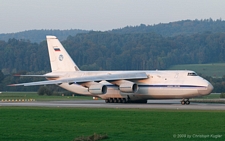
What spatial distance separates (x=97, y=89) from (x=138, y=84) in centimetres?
336

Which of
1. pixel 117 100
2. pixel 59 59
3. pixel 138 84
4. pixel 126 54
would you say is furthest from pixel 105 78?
pixel 126 54

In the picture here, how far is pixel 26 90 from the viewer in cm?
8200

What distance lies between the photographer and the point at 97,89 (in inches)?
1879

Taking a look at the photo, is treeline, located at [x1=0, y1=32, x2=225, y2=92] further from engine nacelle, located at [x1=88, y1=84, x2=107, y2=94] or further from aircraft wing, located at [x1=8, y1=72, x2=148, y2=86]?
aircraft wing, located at [x1=8, y1=72, x2=148, y2=86]

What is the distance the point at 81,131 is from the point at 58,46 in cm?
3170

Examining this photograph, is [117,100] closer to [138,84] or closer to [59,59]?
[138,84]

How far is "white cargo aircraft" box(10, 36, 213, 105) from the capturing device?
4477 centimetres

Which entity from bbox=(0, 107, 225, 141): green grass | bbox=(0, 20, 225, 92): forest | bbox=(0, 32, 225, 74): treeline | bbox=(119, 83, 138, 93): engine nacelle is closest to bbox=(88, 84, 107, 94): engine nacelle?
bbox=(119, 83, 138, 93): engine nacelle

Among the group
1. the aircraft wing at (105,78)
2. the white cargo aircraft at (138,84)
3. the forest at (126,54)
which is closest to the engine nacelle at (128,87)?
the white cargo aircraft at (138,84)

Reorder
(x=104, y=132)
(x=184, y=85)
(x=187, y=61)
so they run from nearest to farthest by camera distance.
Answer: (x=104, y=132)
(x=184, y=85)
(x=187, y=61)

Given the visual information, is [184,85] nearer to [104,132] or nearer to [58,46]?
[58,46]

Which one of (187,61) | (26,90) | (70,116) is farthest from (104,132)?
(187,61)

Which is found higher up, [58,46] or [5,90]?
[58,46]

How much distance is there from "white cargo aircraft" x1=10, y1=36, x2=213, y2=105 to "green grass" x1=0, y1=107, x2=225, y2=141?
550 inches
